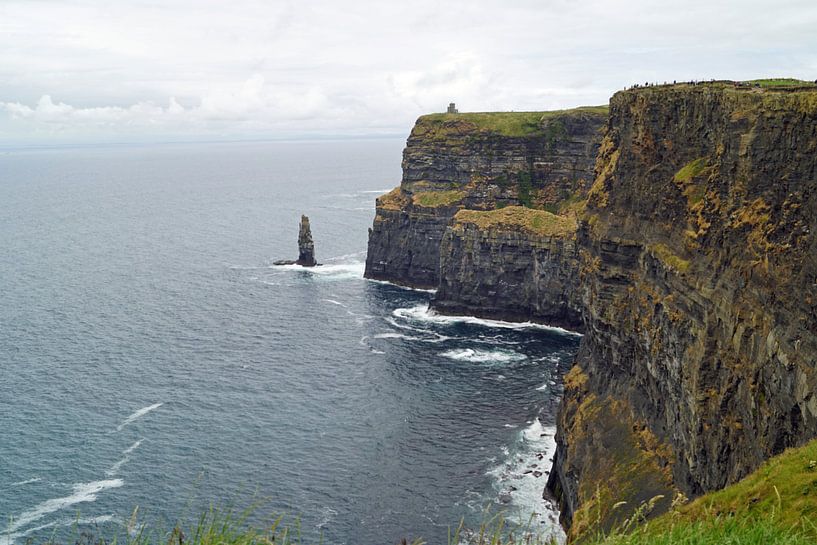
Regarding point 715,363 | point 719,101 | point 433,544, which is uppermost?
point 719,101

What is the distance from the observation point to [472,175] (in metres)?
153

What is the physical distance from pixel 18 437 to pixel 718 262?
68.0m

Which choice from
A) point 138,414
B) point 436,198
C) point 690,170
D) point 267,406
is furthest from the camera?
point 436,198

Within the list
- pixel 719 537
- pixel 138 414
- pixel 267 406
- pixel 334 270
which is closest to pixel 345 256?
pixel 334 270

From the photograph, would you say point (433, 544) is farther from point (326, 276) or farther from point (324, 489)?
point (326, 276)

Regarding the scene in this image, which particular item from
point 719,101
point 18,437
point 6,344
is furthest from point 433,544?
point 6,344

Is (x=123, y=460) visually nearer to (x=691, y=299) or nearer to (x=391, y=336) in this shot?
(x=391, y=336)

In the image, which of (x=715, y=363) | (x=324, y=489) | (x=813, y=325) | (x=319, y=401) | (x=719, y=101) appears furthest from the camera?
(x=319, y=401)

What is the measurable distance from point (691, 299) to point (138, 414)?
60.1 m

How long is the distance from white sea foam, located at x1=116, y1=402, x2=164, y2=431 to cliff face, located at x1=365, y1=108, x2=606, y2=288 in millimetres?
70572

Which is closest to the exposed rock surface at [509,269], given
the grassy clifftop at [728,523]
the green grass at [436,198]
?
the green grass at [436,198]

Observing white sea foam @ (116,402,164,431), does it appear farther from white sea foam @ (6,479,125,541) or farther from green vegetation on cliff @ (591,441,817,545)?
green vegetation on cliff @ (591,441,817,545)

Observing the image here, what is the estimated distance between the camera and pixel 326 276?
16062 cm

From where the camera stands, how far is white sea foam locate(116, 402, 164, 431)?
8494 cm
